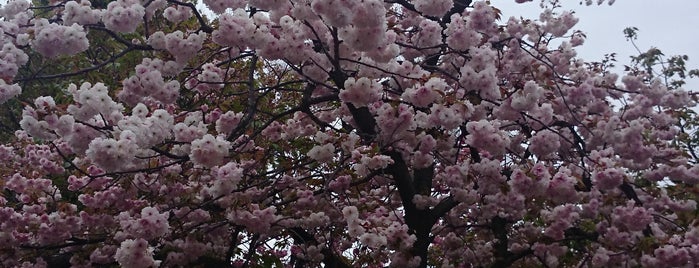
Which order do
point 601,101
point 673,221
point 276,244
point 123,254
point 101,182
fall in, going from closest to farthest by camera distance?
point 123,254 < point 673,221 < point 101,182 < point 601,101 < point 276,244

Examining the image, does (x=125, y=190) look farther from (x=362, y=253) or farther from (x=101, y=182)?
(x=362, y=253)

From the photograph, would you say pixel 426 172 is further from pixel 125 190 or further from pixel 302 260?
pixel 125 190

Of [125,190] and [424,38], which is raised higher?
[424,38]

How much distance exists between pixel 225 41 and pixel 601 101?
3557 millimetres

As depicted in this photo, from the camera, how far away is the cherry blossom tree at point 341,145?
14.8 feet

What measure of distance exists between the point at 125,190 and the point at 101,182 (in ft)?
1.04

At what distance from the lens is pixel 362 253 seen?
7020mm

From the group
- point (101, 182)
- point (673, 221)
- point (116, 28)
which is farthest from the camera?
point (101, 182)

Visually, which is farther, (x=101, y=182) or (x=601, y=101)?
(x=601, y=101)

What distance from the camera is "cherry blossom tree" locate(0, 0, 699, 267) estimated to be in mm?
4520

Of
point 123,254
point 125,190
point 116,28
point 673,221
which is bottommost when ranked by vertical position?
point 123,254

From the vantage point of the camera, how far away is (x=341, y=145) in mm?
5230

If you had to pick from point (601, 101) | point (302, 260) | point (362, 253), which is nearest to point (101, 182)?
point (302, 260)

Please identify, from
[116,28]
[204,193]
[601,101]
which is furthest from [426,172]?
[116,28]
